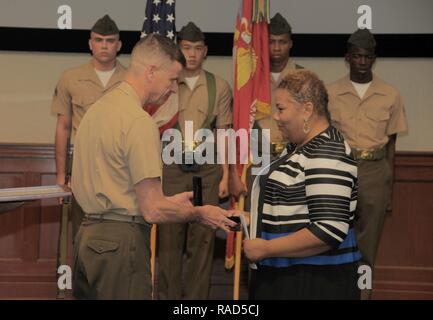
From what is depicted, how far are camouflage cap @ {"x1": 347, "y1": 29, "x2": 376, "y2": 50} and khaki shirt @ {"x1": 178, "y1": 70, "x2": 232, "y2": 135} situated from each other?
0.85 m

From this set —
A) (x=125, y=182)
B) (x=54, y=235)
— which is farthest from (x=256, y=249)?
(x=54, y=235)

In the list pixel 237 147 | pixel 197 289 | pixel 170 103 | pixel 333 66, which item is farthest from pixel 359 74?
pixel 197 289

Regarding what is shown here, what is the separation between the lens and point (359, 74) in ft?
16.6

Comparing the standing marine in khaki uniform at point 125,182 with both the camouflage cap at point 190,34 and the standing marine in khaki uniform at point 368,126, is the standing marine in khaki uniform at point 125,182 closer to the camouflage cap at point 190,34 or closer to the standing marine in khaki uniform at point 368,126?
the camouflage cap at point 190,34

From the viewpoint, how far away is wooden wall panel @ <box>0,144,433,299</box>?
5352mm

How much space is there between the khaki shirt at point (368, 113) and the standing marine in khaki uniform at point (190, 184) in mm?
712

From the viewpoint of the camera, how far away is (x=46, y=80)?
18.4 ft

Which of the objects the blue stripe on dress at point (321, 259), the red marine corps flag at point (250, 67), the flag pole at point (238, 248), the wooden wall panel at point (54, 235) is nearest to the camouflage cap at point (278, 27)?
the red marine corps flag at point (250, 67)

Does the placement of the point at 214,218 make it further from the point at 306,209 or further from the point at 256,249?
the point at 306,209

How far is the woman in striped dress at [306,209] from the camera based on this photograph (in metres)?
2.53

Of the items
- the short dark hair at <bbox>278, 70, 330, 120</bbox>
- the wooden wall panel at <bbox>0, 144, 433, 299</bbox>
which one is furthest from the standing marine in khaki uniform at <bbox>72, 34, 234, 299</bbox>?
the wooden wall panel at <bbox>0, 144, 433, 299</bbox>

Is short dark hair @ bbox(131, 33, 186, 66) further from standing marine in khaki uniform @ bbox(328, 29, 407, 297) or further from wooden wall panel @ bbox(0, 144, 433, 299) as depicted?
wooden wall panel @ bbox(0, 144, 433, 299)

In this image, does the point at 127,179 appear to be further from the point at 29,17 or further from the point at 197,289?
the point at 29,17
